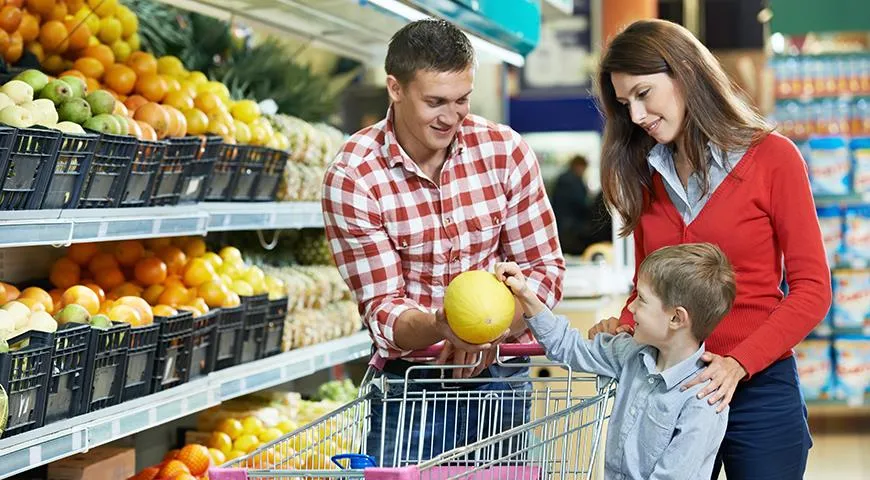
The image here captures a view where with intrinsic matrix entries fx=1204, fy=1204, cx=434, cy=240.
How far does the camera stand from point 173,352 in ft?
11.7

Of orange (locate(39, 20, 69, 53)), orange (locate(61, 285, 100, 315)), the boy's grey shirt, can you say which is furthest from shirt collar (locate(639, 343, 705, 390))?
orange (locate(39, 20, 69, 53))

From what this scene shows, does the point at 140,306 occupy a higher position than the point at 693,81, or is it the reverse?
the point at 693,81

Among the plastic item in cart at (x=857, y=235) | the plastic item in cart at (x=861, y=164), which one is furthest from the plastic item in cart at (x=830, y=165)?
the plastic item in cart at (x=857, y=235)

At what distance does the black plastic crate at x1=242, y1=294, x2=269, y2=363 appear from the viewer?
13.4 ft

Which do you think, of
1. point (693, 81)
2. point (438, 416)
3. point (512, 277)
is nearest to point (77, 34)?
point (438, 416)

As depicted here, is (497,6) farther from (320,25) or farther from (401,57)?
(401,57)

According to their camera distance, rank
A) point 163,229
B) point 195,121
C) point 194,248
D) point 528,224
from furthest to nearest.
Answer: point 194,248
point 195,121
point 163,229
point 528,224

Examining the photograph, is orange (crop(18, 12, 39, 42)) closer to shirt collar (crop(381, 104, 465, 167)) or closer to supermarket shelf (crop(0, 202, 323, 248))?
supermarket shelf (crop(0, 202, 323, 248))

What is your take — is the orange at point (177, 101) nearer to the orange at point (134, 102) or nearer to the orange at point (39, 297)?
the orange at point (134, 102)

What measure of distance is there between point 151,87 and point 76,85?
0.55 m

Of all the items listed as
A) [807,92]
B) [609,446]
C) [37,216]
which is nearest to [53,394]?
[37,216]

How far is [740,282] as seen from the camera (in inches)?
93.5

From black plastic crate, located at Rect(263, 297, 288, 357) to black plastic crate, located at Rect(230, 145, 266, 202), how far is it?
39 centimetres

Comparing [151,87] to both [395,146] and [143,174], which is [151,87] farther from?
[395,146]
